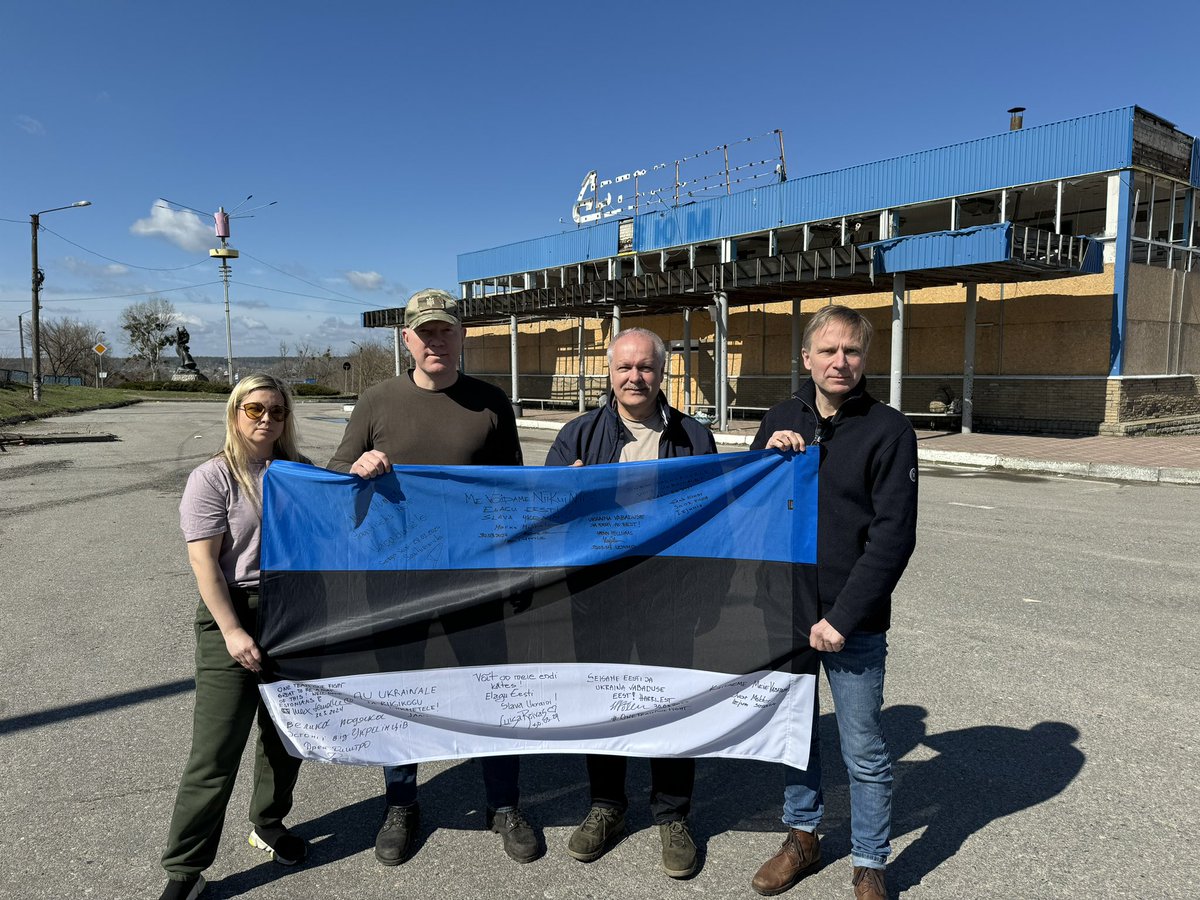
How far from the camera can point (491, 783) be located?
320cm

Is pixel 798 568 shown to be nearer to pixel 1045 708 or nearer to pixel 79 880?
pixel 1045 708

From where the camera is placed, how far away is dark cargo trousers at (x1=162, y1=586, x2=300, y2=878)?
2.74 meters

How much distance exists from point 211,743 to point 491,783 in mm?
1081

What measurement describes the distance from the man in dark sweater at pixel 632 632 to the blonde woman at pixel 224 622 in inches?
46.5

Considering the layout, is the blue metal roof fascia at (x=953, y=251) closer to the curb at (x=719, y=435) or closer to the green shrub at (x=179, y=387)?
the curb at (x=719, y=435)

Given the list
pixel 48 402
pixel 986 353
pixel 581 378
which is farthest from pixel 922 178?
pixel 48 402

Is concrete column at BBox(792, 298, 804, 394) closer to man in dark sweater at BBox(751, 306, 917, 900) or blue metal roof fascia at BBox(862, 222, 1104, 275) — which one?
blue metal roof fascia at BBox(862, 222, 1104, 275)

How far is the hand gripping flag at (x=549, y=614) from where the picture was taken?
3.01 metres

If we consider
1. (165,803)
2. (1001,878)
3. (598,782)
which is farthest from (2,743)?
(1001,878)

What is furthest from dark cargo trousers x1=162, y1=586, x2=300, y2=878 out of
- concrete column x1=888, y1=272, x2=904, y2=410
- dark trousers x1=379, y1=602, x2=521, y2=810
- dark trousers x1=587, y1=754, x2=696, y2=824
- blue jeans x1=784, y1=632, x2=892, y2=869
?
concrete column x1=888, y1=272, x2=904, y2=410

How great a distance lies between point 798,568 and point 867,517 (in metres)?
0.33

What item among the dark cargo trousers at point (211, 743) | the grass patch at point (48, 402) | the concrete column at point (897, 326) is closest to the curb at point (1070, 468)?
the concrete column at point (897, 326)

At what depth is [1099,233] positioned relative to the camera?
70.4 ft

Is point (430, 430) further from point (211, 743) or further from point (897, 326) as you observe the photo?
point (897, 326)
